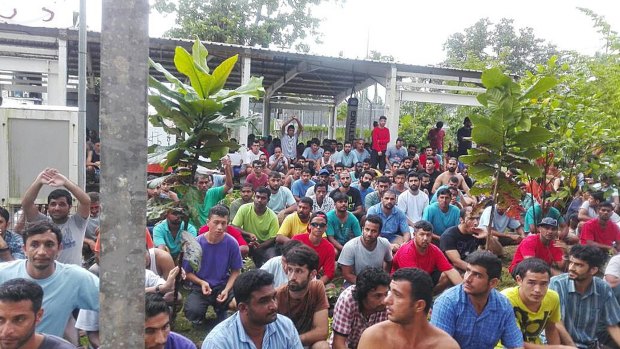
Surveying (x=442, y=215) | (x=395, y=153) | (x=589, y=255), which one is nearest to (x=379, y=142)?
(x=395, y=153)

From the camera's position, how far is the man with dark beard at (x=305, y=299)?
4188 millimetres

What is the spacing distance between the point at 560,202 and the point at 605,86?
1958mm

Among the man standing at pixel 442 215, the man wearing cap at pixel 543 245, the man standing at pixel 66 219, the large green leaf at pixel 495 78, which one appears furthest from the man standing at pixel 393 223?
the man standing at pixel 66 219

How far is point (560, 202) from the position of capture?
280 inches

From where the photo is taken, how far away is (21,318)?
279 centimetres

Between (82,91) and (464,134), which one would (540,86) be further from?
(464,134)

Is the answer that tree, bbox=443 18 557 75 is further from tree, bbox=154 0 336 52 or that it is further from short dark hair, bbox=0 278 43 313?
short dark hair, bbox=0 278 43 313

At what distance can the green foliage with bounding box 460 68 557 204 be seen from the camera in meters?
5.65

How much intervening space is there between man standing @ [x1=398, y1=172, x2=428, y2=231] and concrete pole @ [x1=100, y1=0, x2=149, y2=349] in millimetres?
7107

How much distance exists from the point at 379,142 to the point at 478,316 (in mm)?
9915

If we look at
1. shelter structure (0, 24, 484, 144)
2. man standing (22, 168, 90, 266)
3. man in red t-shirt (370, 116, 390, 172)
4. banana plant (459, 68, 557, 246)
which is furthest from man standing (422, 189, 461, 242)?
man in red t-shirt (370, 116, 390, 172)

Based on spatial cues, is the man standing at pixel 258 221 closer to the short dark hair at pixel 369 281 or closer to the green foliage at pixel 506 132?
the green foliage at pixel 506 132

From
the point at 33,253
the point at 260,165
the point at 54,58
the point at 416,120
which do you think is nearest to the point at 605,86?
the point at 260,165

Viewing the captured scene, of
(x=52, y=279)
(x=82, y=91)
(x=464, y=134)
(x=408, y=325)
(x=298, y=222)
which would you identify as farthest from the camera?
(x=464, y=134)
